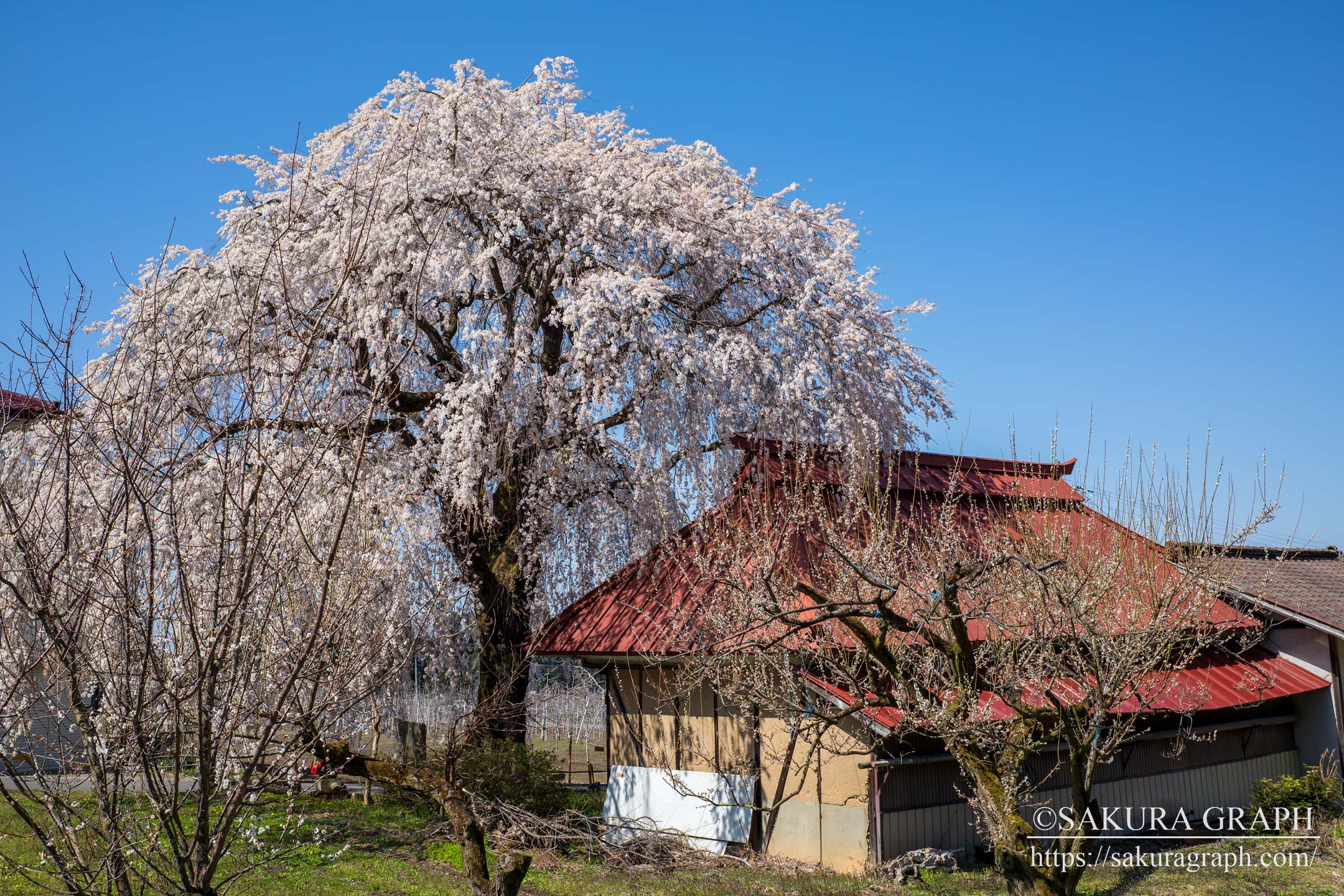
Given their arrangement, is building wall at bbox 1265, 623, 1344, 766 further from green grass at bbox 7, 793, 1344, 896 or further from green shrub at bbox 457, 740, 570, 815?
green shrub at bbox 457, 740, 570, 815

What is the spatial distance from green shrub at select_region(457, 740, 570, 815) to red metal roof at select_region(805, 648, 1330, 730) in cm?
482

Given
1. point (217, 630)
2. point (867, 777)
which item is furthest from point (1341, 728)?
point (217, 630)

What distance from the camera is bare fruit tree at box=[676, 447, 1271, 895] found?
8242mm

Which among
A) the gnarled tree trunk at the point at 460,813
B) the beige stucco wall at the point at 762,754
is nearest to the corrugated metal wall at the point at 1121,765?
the beige stucco wall at the point at 762,754

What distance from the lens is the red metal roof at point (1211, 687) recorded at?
1091 cm

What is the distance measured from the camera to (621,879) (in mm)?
11781

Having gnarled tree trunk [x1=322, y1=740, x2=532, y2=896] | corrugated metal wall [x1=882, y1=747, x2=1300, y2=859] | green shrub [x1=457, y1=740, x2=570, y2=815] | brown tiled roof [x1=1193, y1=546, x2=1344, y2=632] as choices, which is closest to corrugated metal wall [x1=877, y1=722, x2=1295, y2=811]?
corrugated metal wall [x1=882, y1=747, x2=1300, y2=859]

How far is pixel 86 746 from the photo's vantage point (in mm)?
4516

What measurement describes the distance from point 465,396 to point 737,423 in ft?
14.9

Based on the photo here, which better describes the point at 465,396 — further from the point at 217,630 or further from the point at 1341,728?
the point at 1341,728

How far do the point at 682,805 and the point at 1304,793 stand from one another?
9.37 m

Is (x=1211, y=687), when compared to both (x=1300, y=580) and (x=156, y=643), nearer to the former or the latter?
(x=1300, y=580)

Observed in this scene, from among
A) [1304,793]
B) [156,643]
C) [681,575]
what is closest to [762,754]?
[681,575]

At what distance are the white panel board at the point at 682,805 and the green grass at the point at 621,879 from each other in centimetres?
81
